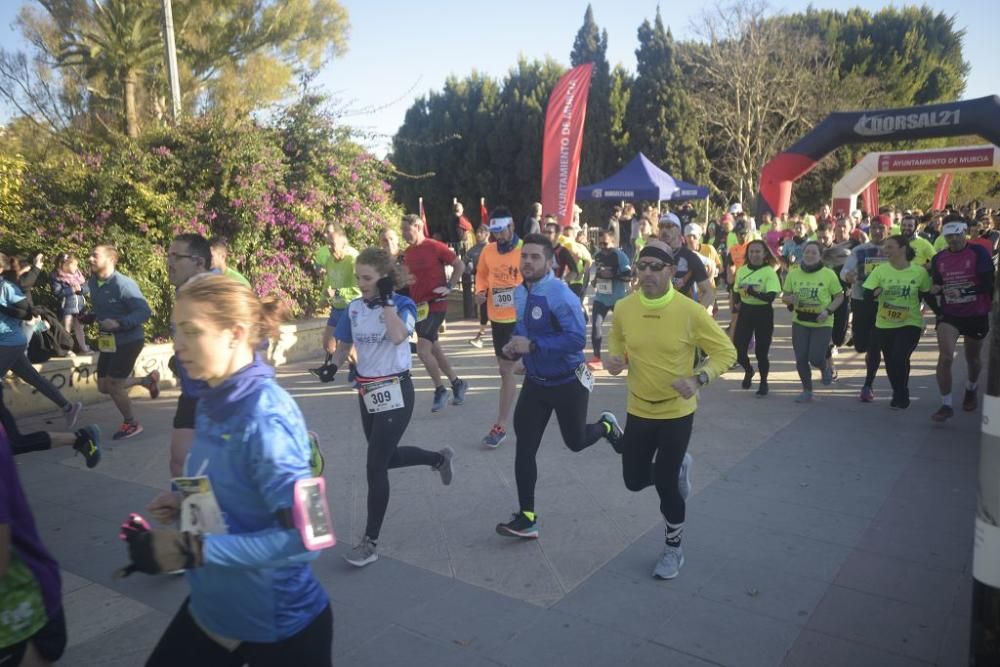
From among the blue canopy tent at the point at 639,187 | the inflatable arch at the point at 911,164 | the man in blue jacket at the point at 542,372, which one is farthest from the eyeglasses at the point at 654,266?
the inflatable arch at the point at 911,164

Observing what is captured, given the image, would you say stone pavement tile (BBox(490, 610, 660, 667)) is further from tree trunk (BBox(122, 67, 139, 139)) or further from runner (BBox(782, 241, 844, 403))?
tree trunk (BBox(122, 67, 139, 139))

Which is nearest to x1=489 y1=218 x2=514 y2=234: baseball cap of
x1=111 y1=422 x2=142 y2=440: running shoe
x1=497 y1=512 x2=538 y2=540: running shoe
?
x1=497 y1=512 x2=538 y2=540: running shoe

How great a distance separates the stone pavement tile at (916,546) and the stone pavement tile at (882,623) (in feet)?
1.90

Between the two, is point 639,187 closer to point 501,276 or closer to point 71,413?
point 501,276

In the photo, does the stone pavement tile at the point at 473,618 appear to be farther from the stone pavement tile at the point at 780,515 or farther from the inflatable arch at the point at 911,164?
the inflatable arch at the point at 911,164

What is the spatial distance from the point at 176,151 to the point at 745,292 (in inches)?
329

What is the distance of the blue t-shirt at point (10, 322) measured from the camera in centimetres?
614

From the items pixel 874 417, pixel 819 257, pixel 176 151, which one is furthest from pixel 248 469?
pixel 176 151

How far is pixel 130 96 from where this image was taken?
15508 mm

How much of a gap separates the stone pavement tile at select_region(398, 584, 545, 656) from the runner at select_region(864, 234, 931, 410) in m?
5.20

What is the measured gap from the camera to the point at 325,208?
→ 12352 mm

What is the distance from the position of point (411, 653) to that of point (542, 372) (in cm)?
181

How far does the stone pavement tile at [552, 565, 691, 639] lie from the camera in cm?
351

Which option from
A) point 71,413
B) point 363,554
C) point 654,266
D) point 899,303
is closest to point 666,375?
point 654,266
